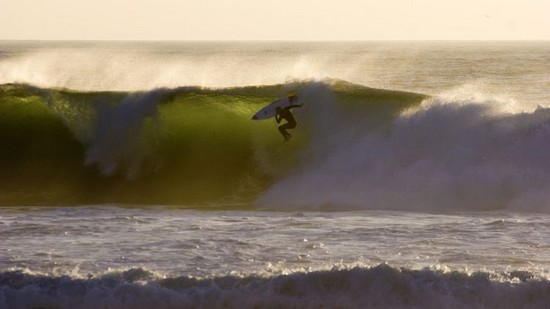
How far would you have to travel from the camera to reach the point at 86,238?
1410 cm

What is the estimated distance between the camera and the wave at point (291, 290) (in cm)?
1133

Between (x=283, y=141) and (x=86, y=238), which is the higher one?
(x=283, y=141)

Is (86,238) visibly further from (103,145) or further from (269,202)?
(103,145)

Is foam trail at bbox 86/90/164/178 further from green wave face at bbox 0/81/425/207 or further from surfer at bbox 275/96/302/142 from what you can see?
surfer at bbox 275/96/302/142

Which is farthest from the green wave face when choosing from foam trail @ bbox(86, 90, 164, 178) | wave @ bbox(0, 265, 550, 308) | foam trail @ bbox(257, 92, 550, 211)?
wave @ bbox(0, 265, 550, 308)

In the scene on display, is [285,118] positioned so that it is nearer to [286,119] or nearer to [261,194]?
[286,119]

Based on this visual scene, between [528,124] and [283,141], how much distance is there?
4.36 m

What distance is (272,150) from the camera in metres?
21.2

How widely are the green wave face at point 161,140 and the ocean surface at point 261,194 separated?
0.13ft

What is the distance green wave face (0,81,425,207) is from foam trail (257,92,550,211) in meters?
0.52

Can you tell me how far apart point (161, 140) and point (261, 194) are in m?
→ 3.01

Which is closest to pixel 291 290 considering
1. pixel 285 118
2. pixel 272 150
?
pixel 272 150

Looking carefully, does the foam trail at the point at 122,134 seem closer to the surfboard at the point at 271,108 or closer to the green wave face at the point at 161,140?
the green wave face at the point at 161,140

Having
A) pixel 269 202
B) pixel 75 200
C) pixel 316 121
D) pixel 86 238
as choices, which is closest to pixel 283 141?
pixel 316 121
